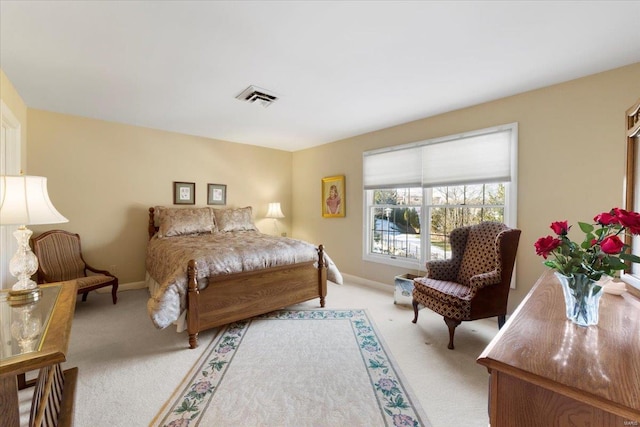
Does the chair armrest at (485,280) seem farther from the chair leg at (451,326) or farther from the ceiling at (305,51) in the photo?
the ceiling at (305,51)

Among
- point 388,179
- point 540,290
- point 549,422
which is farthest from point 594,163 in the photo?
point 549,422

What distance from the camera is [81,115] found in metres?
3.49

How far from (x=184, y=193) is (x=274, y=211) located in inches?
60.9

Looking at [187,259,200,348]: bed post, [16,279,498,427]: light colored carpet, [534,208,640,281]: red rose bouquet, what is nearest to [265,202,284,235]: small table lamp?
[16,279,498,427]: light colored carpet

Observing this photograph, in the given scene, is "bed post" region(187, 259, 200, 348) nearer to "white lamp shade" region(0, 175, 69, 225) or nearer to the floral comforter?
the floral comforter

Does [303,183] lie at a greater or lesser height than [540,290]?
greater

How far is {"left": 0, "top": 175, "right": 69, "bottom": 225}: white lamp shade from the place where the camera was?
1.45 meters

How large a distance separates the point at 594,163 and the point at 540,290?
169 cm

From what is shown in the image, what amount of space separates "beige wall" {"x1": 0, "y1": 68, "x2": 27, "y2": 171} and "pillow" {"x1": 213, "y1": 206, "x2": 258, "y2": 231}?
2.22 metres

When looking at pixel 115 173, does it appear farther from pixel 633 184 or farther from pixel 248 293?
pixel 633 184

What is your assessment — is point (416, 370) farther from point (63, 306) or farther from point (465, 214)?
point (63, 306)

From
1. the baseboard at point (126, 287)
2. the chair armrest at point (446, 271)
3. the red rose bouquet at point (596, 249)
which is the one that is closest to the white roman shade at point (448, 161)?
the chair armrest at point (446, 271)

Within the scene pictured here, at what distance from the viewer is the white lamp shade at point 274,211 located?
5.07 m

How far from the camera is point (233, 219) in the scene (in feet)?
14.2
